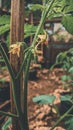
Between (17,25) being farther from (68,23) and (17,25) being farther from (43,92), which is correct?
(43,92)

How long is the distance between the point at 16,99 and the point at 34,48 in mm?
306

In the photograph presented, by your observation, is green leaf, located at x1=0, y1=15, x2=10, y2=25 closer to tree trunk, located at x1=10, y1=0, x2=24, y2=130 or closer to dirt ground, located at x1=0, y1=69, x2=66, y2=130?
tree trunk, located at x1=10, y1=0, x2=24, y2=130

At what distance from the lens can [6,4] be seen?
8.62 meters

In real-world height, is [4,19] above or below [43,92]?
above

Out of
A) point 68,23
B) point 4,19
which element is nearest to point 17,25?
point 4,19

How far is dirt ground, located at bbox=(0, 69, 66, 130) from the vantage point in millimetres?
3524

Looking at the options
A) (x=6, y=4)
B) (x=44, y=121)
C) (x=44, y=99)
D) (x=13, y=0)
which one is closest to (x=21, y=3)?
(x=13, y=0)

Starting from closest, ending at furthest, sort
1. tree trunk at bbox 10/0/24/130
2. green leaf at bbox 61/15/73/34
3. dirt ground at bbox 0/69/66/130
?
green leaf at bbox 61/15/73/34
tree trunk at bbox 10/0/24/130
dirt ground at bbox 0/69/66/130

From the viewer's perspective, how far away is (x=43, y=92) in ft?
17.0

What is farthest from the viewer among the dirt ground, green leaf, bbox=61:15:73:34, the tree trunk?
the dirt ground

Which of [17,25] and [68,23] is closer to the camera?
[68,23]

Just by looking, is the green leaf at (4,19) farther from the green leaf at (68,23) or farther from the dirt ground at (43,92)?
the dirt ground at (43,92)

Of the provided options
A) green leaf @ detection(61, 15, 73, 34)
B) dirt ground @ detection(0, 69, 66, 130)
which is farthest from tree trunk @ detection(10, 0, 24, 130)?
dirt ground @ detection(0, 69, 66, 130)

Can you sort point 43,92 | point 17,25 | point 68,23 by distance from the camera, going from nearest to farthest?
1. point 68,23
2. point 17,25
3. point 43,92
